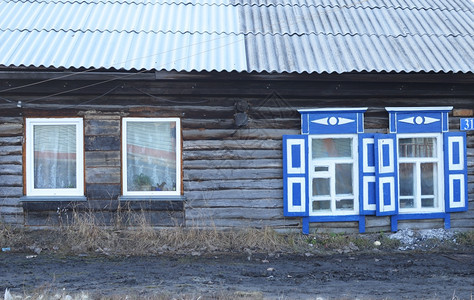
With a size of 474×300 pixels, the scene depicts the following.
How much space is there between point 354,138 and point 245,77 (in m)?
1.98

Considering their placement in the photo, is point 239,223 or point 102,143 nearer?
point 102,143

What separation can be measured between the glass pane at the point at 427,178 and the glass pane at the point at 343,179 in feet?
3.96

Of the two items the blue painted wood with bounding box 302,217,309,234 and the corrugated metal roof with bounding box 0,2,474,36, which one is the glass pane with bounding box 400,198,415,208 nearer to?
the blue painted wood with bounding box 302,217,309,234

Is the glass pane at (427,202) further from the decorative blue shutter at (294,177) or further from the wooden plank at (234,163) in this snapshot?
the wooden plank at (234,163)

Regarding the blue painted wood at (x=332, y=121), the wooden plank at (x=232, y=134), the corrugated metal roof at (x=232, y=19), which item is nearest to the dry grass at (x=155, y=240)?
the wooden plank at (x=232, y=134)

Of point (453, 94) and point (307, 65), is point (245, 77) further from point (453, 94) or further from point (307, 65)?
point (453, 94)

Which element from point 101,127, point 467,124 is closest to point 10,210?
point 101,127

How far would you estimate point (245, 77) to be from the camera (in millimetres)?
8391

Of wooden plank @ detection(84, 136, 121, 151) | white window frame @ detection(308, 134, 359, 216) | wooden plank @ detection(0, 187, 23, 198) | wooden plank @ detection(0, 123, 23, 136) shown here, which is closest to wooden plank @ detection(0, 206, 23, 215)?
wooden plank @ detection(0, 187, 23, 198)

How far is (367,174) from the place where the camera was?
8.80 meters

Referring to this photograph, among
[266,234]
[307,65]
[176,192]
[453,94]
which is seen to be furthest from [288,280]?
[453,94]

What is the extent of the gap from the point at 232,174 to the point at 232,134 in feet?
2.02

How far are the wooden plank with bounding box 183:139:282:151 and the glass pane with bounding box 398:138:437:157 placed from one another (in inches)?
79.0

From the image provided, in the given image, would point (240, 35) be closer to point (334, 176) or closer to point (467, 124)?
point (334, 176)
